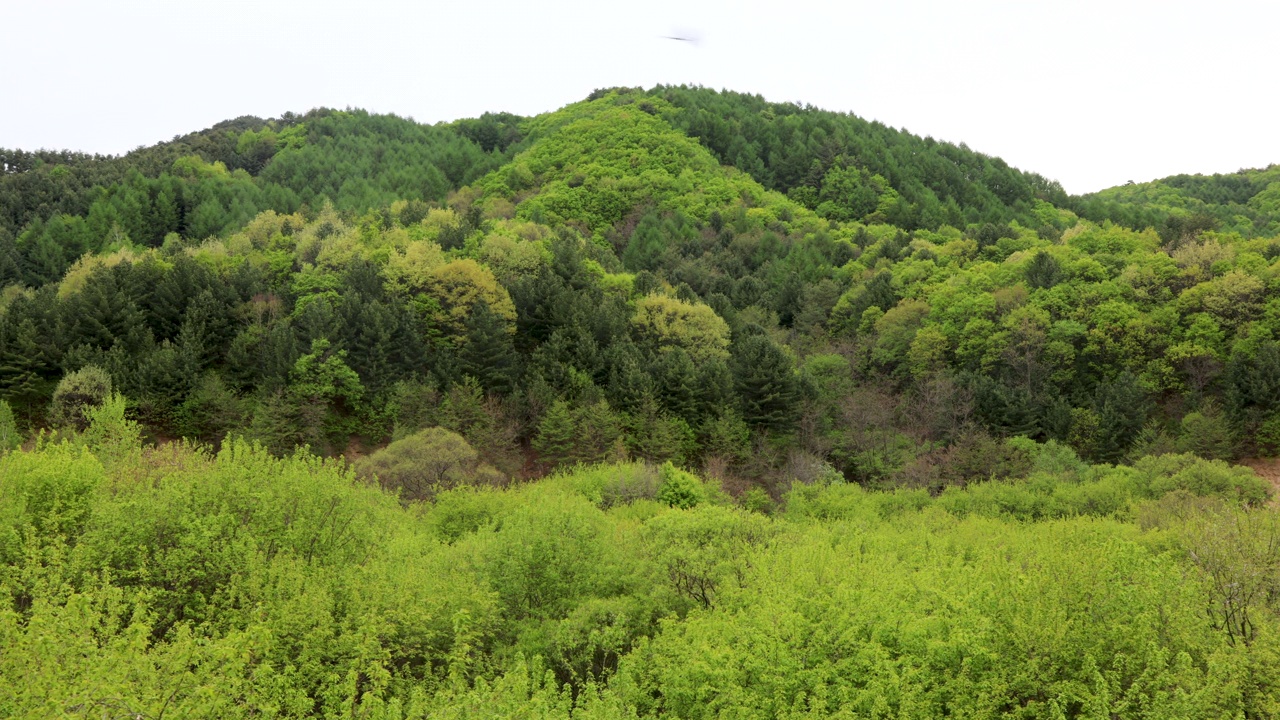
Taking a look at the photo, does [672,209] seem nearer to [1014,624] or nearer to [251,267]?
[251,267]

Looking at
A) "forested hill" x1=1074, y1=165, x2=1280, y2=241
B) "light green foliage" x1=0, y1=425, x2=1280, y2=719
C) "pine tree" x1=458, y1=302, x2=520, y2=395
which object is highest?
"forested hill" x1=1074, y1=165, x2=1280, y2=241

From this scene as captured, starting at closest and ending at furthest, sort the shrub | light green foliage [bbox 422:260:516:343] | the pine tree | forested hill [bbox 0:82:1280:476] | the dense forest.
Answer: the dense forest
the shrub
forested hill [bbox 0:82:1280:476]
the pine tree
light green foliage [bbox 422:260:516:343]

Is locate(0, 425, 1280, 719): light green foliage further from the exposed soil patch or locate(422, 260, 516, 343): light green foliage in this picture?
locate(422, 260, 516, 343): light green foliage

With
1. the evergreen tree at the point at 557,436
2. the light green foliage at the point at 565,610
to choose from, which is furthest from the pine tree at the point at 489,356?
the light green foliage at the point at 565,610

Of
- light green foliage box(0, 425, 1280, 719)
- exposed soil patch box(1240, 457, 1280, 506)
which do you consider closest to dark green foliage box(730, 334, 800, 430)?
exposed soil patch box(1240, 457, 1280, 506)

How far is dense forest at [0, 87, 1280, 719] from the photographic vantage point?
20609mm

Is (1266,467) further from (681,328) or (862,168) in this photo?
(862,168)

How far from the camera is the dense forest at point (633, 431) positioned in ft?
67.6

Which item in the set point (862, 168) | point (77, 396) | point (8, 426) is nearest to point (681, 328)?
point (77, 396)

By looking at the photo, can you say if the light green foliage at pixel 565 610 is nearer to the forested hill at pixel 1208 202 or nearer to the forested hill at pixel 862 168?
the forested hill at pixel 1208 202

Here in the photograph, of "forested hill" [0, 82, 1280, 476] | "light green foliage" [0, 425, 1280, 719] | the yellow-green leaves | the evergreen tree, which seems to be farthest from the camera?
the yellow-green leaves

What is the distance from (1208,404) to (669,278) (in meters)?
57.2

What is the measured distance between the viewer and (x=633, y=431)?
65000 millimetres

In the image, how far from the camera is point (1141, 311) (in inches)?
2879
